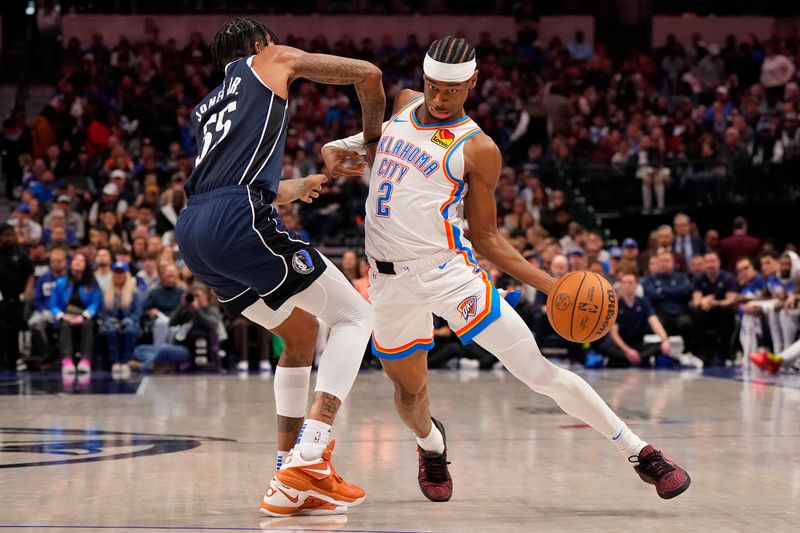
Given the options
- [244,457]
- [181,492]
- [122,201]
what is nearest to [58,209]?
[122,201]

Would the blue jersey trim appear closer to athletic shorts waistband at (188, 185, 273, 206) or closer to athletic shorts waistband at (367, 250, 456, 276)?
athletic shorts waistband at (367, 250, 456, 276)

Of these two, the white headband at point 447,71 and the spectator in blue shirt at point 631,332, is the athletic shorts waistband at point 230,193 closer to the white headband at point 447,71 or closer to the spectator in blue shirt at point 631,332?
the white headband at point 447,71

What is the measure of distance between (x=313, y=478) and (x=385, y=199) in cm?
130

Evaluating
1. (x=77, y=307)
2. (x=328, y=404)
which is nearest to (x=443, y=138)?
(x=328, y=404)

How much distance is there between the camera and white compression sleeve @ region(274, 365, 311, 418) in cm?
531

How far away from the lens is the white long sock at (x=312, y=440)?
188 inches

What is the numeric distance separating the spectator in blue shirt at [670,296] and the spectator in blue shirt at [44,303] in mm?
6934

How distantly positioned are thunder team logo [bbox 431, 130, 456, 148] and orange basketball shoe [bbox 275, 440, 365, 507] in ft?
4.67

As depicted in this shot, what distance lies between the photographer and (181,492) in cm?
543

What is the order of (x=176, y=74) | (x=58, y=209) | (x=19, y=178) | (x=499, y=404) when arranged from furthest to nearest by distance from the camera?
(x=176, y=74) → (x=19, y=178) → (x=58, y=209) → (x=499, y=404)

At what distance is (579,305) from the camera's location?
5.06 metres

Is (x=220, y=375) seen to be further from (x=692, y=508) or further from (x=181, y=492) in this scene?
(x=692, y=508)

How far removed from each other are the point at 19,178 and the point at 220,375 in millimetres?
7875

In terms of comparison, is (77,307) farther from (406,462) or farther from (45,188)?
(406,462)
